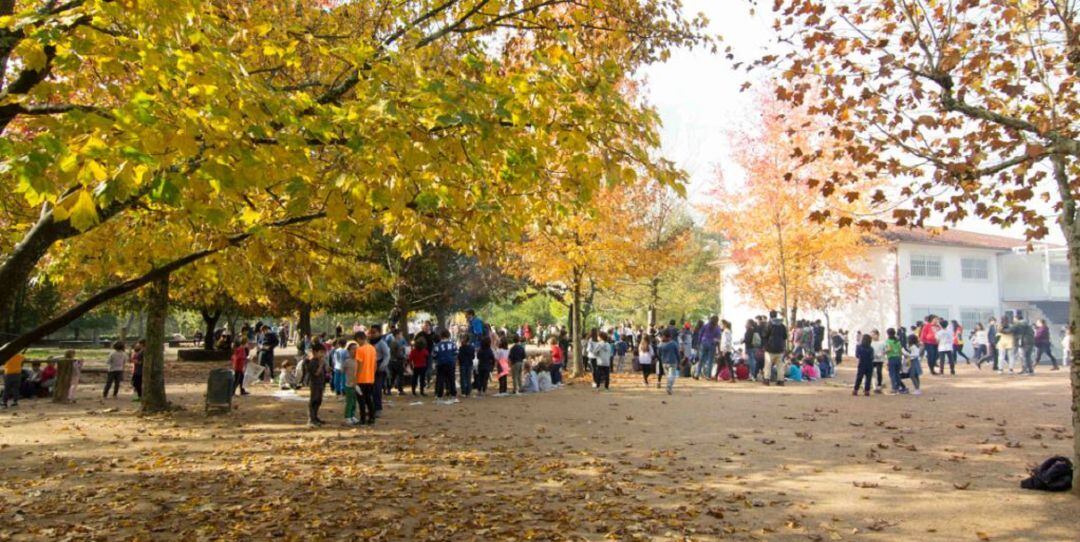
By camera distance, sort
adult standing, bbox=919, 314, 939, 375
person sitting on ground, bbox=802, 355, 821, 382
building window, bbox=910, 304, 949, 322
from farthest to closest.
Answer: building window, bbox=910, 304, 949, 322 → adult standing, bbox=919, 314, 939, 375 → person sitting on ground, bbox=802, 355, 821, 382

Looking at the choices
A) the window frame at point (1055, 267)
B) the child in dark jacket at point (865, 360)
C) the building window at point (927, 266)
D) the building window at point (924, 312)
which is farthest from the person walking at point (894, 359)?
the window frame at point (1055, 267)

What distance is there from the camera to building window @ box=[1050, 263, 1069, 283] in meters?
39.9

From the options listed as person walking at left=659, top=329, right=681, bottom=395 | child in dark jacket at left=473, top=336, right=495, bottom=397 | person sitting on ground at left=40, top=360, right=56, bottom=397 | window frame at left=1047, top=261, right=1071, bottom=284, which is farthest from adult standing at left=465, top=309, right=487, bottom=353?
window frame at left=1047, top=261, right=1071, bottom=284

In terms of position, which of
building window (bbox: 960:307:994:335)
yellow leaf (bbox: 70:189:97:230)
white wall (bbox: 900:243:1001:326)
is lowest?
yellow leaf (bbox: 70:189:97:230)

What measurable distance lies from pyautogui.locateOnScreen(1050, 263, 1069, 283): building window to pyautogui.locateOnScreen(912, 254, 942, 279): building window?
28.1ft

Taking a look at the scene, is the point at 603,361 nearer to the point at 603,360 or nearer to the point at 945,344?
the point at 603,360

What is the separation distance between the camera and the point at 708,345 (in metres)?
21.2

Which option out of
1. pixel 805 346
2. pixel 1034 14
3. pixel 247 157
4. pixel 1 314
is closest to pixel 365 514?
pixel 1 314

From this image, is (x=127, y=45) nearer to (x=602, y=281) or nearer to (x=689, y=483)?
(x=689, y=483)

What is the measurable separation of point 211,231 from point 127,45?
3.41 m

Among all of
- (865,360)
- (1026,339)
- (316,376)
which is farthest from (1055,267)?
(316,376)

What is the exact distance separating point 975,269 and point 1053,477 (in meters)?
36.7

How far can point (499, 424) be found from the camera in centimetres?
1248

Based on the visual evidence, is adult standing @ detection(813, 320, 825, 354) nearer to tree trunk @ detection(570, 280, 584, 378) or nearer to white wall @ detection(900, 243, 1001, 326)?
tree trunk @ detection(570, 280, 584, 378)
